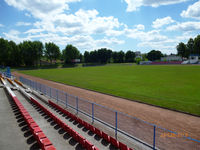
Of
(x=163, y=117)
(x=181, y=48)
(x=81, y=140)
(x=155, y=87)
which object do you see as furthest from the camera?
(x=181, y=48)

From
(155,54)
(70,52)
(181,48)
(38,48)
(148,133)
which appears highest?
(181,48)

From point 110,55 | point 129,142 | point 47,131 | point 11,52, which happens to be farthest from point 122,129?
point 110,55

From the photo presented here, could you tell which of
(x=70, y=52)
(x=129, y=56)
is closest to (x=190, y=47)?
(x=129, y=56)

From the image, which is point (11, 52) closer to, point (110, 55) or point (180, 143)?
point (110, 55)

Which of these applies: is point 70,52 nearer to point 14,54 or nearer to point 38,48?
point 38,48

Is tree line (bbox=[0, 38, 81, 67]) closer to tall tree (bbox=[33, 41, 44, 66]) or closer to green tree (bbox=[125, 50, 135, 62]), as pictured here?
tall tree (bbox=[33, 41, 44, 66])

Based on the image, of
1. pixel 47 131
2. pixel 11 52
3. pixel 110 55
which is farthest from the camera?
pixel 110 55

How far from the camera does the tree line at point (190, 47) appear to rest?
342ft

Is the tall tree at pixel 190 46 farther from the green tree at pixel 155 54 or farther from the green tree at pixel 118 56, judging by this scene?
the green tree at pixel 118 56

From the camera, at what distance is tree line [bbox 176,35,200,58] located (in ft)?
342

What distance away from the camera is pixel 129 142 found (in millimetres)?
7730

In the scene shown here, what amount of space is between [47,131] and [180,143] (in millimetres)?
7805

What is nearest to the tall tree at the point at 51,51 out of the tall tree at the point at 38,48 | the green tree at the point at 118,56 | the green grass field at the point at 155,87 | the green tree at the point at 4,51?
the tall tree at the point at 38,48

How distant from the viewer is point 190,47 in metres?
113
